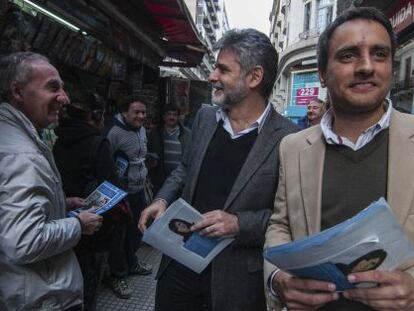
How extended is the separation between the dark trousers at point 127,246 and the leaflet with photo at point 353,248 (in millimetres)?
3258

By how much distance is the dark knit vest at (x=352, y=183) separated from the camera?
1305mm

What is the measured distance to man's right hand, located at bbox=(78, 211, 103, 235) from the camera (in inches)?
78.1

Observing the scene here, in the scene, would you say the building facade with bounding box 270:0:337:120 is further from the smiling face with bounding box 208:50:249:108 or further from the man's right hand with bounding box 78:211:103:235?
the man's right hand with bounding box 78:211:103:235

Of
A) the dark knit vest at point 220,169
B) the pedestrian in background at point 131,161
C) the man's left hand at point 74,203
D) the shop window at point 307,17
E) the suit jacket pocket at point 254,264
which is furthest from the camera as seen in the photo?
the shop window at point 307,17

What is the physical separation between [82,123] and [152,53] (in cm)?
438

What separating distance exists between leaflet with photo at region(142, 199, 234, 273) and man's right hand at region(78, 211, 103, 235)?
33 centimetres

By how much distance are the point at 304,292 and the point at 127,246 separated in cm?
352

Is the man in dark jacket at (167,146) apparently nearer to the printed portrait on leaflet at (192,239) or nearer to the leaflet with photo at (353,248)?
the printed portrait on leaflet at (192,239)

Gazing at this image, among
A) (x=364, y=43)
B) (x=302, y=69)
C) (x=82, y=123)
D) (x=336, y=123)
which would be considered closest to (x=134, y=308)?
(x=82, y=123)

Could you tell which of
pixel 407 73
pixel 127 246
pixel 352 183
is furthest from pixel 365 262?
pixel 407 73

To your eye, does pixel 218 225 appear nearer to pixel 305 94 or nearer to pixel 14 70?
pixel 14 70

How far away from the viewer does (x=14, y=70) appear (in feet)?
6.40

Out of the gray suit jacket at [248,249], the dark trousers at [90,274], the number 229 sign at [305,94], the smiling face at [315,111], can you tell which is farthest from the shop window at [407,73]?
the number 229 sign at [305,94]

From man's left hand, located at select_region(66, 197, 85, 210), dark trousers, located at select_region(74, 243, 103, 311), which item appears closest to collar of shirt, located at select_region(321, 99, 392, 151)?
man's left hand, located at select_region(66, 197, 85, 210)
